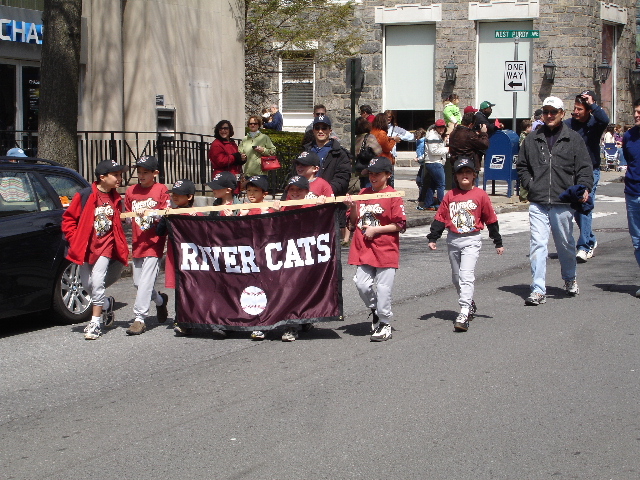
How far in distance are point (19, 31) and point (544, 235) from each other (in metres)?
11.6

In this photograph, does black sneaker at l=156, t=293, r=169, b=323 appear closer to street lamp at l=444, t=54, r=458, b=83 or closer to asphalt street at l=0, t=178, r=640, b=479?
asphalt street at l=0, t=178, r=640, b=479

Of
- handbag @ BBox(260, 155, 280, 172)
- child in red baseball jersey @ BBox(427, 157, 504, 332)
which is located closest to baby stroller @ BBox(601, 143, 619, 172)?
handbag @ BBox(260, 155, 280, 172)

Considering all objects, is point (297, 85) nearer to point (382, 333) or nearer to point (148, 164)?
point (148, 164)

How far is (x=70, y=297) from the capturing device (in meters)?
9.23

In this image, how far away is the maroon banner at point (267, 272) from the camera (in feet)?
27.2

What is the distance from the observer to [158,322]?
363 inches

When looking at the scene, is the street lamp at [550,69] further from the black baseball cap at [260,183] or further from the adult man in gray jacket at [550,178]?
the black baseball cap at [260,183]

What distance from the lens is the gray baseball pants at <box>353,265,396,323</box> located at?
8164 mm

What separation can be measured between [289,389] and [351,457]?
1.45 meters

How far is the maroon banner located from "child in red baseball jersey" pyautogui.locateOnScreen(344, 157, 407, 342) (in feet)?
0.74

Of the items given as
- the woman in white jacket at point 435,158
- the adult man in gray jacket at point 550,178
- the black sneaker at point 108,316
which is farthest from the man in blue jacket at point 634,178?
the woman in white jacket at point 435,158

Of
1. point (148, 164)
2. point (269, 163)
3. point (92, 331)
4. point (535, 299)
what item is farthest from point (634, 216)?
point (269, 163)

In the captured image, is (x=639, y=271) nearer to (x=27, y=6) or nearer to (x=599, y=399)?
(x=599, y=399)

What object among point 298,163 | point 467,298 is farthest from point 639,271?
point 298,163
